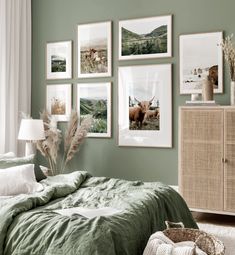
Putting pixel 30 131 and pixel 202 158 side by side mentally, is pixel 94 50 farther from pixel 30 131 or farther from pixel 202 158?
pixel 202 158

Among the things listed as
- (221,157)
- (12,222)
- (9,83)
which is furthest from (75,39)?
(12,222)

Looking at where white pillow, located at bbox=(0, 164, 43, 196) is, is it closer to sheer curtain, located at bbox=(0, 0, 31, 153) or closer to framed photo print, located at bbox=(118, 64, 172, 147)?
sheer curtain, located at bbox=(0, 0, 31, 153)

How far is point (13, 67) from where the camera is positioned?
196 inches

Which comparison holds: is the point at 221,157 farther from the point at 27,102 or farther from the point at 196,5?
the point at 27,102

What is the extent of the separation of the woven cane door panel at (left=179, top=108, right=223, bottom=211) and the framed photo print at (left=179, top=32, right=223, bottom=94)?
0.53 meters

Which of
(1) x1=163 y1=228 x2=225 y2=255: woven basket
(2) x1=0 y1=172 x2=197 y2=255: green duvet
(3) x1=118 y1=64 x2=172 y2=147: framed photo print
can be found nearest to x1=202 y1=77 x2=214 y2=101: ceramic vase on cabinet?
(3) x1=118 y1=64 x2=172 y2=147: framed photo print

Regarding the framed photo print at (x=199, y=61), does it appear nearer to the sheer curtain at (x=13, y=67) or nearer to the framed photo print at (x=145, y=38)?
the framed photo print at (x=145, y=38)

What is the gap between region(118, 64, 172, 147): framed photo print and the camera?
454 cm

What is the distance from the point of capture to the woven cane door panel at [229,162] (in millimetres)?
3830

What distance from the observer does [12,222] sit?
232 centimetres

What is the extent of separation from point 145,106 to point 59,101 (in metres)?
1.30

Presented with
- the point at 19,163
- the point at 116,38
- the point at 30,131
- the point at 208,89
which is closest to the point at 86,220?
the point at 19,163

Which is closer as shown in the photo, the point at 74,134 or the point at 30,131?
the point at 30,131

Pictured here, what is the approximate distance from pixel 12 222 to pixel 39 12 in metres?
3.77
